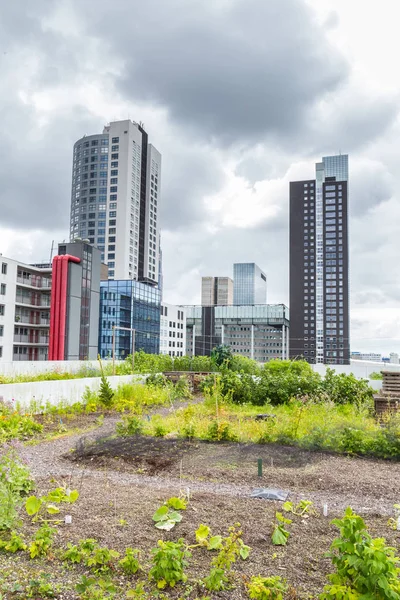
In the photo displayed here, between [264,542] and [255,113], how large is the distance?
9.26m

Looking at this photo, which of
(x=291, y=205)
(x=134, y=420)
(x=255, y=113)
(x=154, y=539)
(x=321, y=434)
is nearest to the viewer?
(x=154, y=539)

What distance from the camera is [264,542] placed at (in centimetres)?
313

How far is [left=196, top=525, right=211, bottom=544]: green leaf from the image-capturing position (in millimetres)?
3004

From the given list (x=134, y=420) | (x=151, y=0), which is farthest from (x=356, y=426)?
(x=151, y=0)

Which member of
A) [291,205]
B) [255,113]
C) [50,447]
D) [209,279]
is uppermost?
[291,205]

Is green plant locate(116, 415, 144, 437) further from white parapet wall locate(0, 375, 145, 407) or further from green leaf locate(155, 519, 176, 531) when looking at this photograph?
green leaf locate(155, 519, 176, 531)

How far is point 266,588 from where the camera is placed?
236 centimetres

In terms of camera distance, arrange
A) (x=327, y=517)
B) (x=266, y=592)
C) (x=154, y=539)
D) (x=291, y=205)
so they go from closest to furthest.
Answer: (x=266, y=592) → (x=154, y=539) → (x=327, y=517) → (x=291, y=205)

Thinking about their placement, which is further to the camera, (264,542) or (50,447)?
(50,447)

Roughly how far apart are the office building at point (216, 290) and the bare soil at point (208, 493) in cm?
13944

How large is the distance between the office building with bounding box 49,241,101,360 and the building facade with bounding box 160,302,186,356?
80.3ft

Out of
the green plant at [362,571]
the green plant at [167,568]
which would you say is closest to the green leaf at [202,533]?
the green plant at [167,568]

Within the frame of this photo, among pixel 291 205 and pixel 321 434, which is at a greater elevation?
pixel 291 205

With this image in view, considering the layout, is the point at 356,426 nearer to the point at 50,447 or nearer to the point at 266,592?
the point at 50,447
